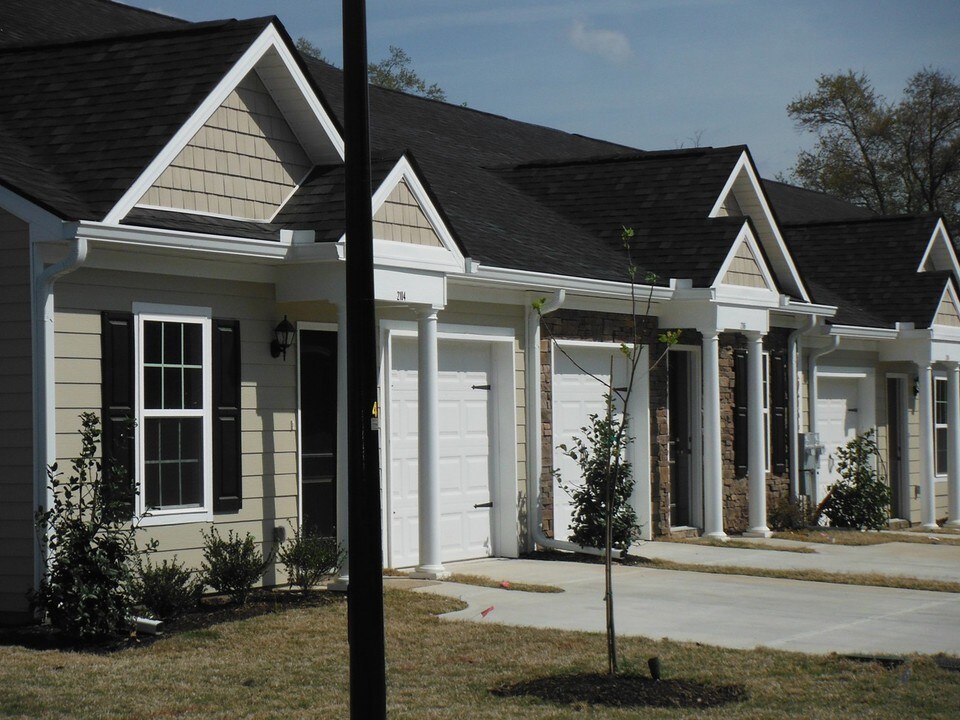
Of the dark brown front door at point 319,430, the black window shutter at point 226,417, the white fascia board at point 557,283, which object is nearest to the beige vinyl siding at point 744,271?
the white fascia board at point 557,283

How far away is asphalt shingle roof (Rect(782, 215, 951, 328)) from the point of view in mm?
21969

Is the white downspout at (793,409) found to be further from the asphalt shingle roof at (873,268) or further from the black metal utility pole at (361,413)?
the black metal utility pole at (361,413)

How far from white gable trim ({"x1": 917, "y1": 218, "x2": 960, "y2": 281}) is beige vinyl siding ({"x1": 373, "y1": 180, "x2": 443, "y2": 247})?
1299cm

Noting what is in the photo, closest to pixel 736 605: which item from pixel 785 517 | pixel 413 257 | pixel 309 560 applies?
pixel 309 560

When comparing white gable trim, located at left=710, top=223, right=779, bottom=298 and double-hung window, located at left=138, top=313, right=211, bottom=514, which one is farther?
white gable trim, located at left=710, top=223, right=779, bottom=298

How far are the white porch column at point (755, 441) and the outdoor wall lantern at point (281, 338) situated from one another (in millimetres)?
7533

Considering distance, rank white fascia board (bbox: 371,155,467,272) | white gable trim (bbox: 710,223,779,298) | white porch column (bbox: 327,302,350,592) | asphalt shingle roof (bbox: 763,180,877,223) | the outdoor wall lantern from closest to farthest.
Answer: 1. white porch column (bbox: 327,302,350,592)
2. white fascia board (bbox: 371,155,467,272)
3. the outdoor wall lantern
4. white gable trim (bbox: 710,223,779,298)
5. asphalt shingle roof (bbox: 763,180,877,223)

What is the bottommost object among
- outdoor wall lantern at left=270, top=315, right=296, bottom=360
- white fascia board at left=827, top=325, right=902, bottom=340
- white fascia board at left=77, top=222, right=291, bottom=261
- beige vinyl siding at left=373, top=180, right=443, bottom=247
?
outdoor wall lantern at left=270, top=315, right=296, bottom=360

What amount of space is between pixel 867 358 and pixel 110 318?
48.8 feet

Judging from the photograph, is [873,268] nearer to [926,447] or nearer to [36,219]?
[926,447]

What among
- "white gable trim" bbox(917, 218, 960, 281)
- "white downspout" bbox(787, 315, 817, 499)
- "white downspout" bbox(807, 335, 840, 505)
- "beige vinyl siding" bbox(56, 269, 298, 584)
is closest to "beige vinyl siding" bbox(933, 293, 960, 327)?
"white gable trim" bbox(917, 218, 960, 281)

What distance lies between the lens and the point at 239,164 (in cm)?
1164

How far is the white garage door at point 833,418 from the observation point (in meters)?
21.0

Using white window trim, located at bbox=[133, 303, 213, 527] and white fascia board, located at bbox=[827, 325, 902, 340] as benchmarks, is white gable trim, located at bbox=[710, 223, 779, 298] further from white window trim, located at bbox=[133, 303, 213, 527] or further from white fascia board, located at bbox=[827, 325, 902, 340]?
white window trim, located at bbox=[133, 303, 213, 527]
